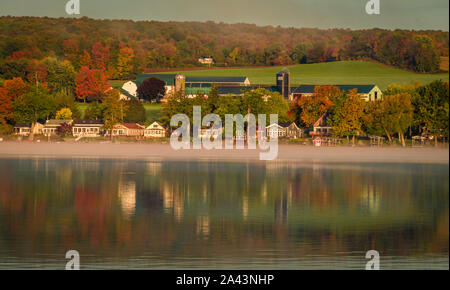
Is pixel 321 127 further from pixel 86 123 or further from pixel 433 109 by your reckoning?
pixel 86 123

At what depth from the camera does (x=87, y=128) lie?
109 metres

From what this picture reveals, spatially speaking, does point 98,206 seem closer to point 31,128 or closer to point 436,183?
point 436,183

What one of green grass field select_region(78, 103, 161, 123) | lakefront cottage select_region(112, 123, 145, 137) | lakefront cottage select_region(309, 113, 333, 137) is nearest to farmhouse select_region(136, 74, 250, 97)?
green grass field select_region(78, 103, 161, 123)

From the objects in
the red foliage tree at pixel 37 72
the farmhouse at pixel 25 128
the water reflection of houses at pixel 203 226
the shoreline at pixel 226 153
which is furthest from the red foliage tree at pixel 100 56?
the water reflection of houses at pixel 203 226

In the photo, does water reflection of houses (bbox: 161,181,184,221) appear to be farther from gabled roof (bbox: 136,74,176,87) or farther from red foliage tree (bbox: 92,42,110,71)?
red foliage tree (bbox: 92,42,110,71)

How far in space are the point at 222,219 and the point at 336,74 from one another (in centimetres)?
15308

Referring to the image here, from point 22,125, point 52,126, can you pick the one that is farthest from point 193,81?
point 22,125

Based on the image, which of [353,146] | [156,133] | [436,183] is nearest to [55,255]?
[436,183]

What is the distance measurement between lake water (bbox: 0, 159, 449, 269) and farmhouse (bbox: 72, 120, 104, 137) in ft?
174

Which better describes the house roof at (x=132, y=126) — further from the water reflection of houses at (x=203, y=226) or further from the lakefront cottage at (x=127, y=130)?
the water reflection of houses at (x=203, y=226)

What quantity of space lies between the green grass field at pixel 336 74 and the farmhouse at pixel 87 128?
67025 millimetres

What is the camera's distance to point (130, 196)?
38594mm

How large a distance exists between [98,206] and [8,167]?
28.3 m
